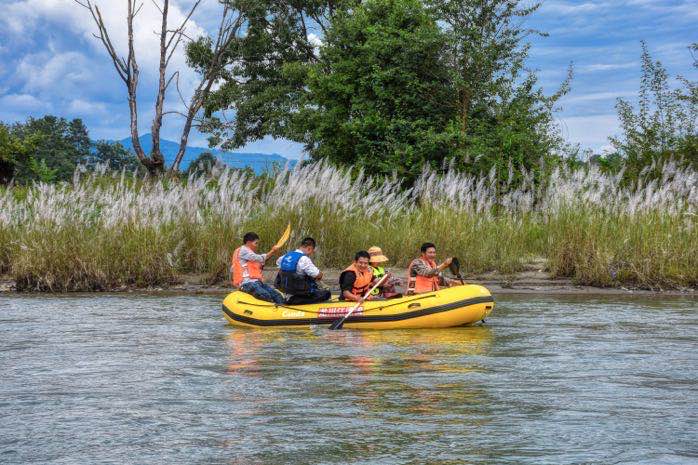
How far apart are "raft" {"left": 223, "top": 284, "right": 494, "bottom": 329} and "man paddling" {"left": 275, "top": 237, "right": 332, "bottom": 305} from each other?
7.4 inches

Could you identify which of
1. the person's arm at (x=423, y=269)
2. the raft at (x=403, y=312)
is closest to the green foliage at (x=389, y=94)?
the person's arm at (x=423, y=269)

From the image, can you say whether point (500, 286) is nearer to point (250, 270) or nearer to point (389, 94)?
point (250, 270)

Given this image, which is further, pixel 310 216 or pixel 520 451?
pixel 310 216

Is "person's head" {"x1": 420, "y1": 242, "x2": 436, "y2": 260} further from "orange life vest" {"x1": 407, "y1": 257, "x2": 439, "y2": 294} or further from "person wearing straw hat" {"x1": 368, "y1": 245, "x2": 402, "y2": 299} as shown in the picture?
"person wearing straw hat" {"x1": 368, "y1": 245, "x2": 402, "y2": 299}

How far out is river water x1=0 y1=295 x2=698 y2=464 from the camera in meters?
6.89

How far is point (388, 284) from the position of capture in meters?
14.8

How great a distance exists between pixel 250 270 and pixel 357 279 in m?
1.65

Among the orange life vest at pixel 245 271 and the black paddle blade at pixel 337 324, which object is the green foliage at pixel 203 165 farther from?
the black paddle blade at pixel 337 324

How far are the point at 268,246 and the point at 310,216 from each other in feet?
3.29

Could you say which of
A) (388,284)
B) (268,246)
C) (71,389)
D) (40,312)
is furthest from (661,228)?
(71,389)

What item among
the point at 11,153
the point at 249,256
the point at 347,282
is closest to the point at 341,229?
the point at 249,256

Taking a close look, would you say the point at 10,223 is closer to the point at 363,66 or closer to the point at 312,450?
the point at 363,66

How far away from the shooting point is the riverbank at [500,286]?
711 inches

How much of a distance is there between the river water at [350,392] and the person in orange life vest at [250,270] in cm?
69
